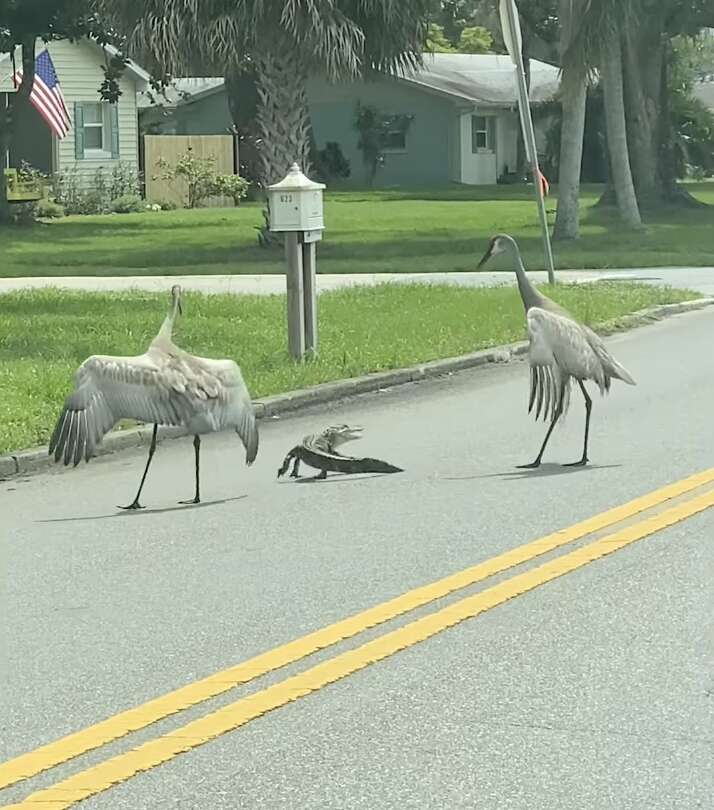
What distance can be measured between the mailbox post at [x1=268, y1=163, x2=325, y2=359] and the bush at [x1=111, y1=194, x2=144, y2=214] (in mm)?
31939

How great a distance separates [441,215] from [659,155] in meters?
7.32

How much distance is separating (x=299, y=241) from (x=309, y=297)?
503 mm

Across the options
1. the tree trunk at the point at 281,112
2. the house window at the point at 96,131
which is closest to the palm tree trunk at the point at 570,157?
the tree trunk at the point at 281,112

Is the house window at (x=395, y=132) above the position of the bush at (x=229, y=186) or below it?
above

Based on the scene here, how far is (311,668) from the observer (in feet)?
21.0

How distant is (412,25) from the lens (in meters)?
29.7

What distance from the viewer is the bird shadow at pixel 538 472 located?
1048 cm

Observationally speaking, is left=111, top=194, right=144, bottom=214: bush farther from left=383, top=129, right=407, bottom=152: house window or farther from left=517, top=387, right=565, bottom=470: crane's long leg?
left=517, top=387, right=565, bottom=470: crane's long leg

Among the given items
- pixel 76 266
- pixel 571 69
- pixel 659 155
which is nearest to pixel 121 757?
pixel 76 266

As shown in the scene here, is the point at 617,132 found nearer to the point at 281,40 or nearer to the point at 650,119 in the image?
the point at 281,40

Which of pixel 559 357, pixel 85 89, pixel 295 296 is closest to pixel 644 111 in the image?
pixel 85 89

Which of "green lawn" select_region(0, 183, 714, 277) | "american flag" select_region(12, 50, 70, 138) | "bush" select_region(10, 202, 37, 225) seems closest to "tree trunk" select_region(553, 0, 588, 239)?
"green lawn" select_region(0, 183, 714, 277)

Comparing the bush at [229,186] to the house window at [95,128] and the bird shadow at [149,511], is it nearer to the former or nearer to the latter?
the house window at [95,128]

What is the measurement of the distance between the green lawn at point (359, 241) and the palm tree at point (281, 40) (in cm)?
246
